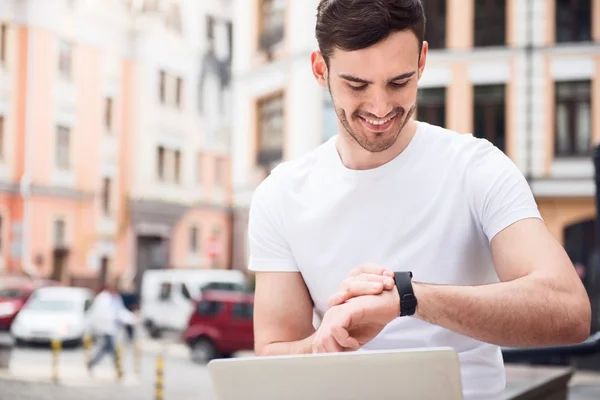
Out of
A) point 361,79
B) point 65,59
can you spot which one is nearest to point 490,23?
point 65,59

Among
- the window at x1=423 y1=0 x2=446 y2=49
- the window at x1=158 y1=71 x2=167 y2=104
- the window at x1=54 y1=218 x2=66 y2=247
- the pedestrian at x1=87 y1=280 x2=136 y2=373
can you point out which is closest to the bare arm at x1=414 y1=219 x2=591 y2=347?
the pedestrian at x1=87 y1=280 x2=136 y2=373

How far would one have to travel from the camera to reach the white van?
19.5m

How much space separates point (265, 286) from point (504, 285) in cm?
53

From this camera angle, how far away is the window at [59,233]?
27.1 metres

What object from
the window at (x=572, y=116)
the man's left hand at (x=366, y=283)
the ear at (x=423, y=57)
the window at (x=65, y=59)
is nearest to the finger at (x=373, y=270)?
the man's left hand at (x=366, y=283)

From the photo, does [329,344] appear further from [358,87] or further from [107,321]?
[107,321]

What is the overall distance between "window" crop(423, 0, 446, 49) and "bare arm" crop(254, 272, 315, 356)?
1718cm

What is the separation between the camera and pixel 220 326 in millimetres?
15016

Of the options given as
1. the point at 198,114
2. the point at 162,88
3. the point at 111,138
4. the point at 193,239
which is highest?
the point at 162,88

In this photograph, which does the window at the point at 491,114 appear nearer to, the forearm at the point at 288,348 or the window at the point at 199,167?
the forearm at the point at 288,348

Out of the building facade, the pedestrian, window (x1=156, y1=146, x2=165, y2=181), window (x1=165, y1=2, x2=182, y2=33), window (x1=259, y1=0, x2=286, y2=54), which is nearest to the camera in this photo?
the pedestrian

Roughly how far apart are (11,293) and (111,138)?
39.6 ft

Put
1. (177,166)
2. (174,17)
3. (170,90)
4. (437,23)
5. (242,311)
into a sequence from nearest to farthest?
1. (242,311)
2. (437,23)
3. (177,166)
4. (170,90)
5. (174,17)

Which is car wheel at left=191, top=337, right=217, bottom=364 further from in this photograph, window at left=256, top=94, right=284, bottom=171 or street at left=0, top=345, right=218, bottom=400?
window at left=256, top=94, right=284, bottom=171
